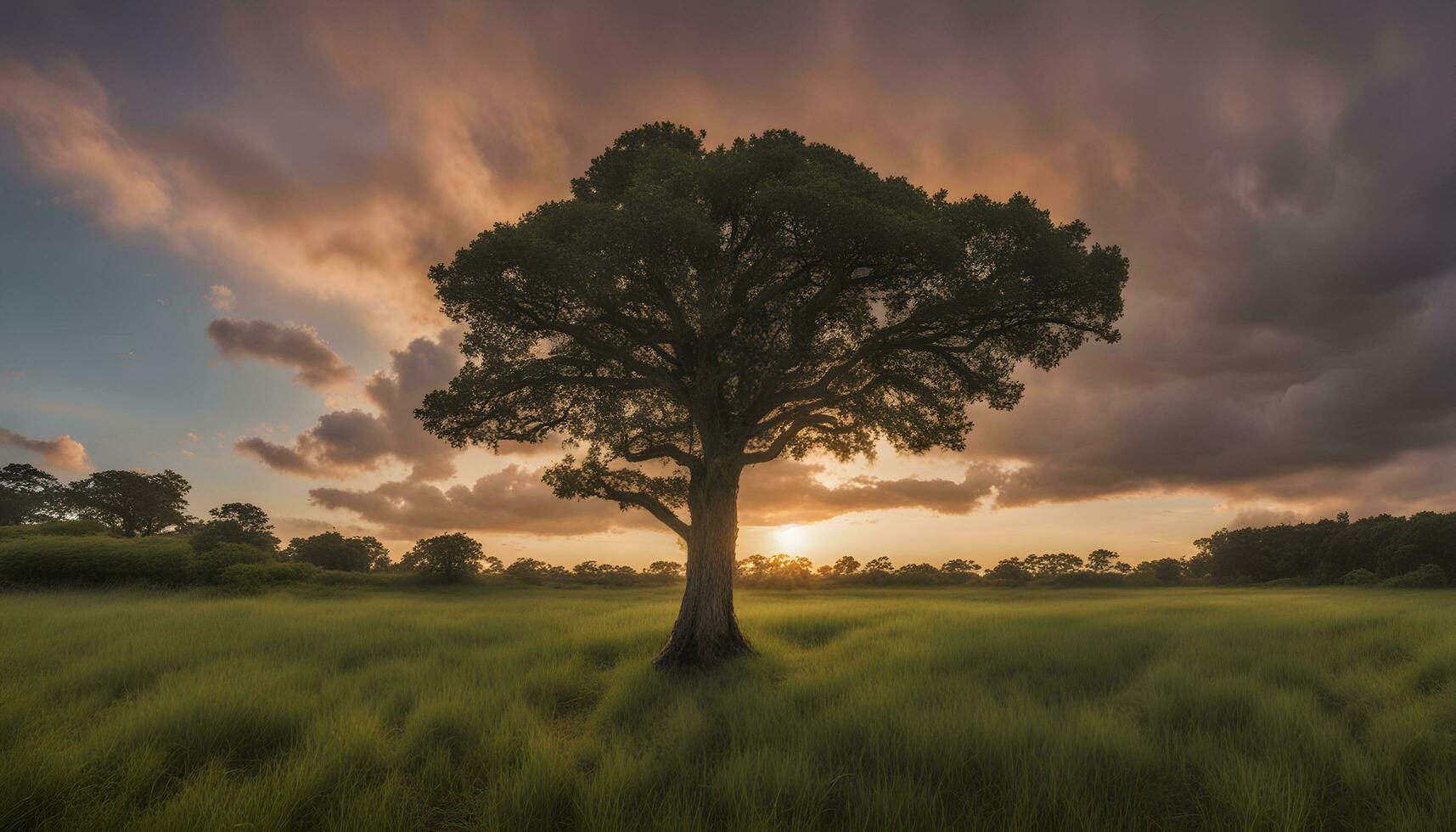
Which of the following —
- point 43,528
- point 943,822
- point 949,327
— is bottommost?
point 943,822

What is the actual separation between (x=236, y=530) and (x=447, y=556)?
14.0 meters

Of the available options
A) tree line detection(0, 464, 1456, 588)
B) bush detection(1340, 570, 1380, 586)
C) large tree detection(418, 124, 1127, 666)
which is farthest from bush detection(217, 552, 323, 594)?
bush detection(1340, 570, 1380, 586)

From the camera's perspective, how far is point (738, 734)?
26.6 ft

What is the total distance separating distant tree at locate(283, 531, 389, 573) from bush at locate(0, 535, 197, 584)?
15.0 metres

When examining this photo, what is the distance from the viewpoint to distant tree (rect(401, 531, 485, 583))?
4422 cm

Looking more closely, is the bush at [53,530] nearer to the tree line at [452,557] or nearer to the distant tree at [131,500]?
the tree line at [452,557]

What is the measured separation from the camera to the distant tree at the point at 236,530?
121ft

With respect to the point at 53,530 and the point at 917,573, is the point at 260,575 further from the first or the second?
the point at 917,573

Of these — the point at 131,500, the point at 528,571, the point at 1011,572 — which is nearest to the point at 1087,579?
the point at 1011,572

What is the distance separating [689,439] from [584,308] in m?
5.05

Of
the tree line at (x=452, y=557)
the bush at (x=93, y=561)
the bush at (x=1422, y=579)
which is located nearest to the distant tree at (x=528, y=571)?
the tree line at (x=452, y=557)

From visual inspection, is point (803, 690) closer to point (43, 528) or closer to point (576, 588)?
point (576, 588)

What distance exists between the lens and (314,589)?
111 ft

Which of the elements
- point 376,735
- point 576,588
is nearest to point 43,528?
point 576,588
